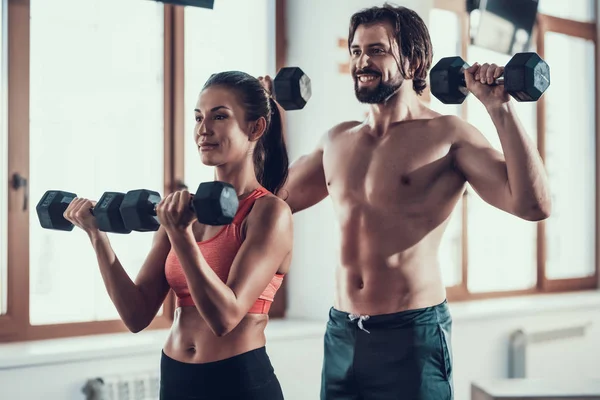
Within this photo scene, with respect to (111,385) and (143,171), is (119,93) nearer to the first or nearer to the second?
(143,171)

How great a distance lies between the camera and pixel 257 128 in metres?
1.53

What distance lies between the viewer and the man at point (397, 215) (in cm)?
182

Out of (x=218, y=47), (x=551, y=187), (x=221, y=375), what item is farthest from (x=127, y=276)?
(x=551, y=187)

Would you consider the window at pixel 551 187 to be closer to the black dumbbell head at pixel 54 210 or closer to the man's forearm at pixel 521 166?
the man's forearm at pixel 521 166

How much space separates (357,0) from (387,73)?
4.42ft

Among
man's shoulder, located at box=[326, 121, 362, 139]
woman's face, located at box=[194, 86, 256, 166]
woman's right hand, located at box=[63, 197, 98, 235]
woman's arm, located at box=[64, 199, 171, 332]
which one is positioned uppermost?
man's shoulder, located at box=[326, 121, 362, 139]

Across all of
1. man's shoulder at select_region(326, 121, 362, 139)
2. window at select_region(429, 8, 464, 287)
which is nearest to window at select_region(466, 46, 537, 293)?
window at select_region(429, 8, 464, 287)

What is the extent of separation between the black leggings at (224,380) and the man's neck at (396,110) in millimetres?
779

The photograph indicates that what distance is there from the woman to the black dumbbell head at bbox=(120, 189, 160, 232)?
85 mm

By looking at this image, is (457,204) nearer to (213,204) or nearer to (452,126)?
(452,126)

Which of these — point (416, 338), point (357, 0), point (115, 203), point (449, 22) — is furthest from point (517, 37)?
point (115, 203)

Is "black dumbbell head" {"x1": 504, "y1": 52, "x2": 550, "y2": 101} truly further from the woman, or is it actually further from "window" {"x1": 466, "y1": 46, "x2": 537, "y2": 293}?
"window" {"x1": 466, "y1": 46, "x2": 537, "y2": 293}

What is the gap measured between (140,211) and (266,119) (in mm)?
349

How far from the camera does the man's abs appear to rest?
185 centimetres
